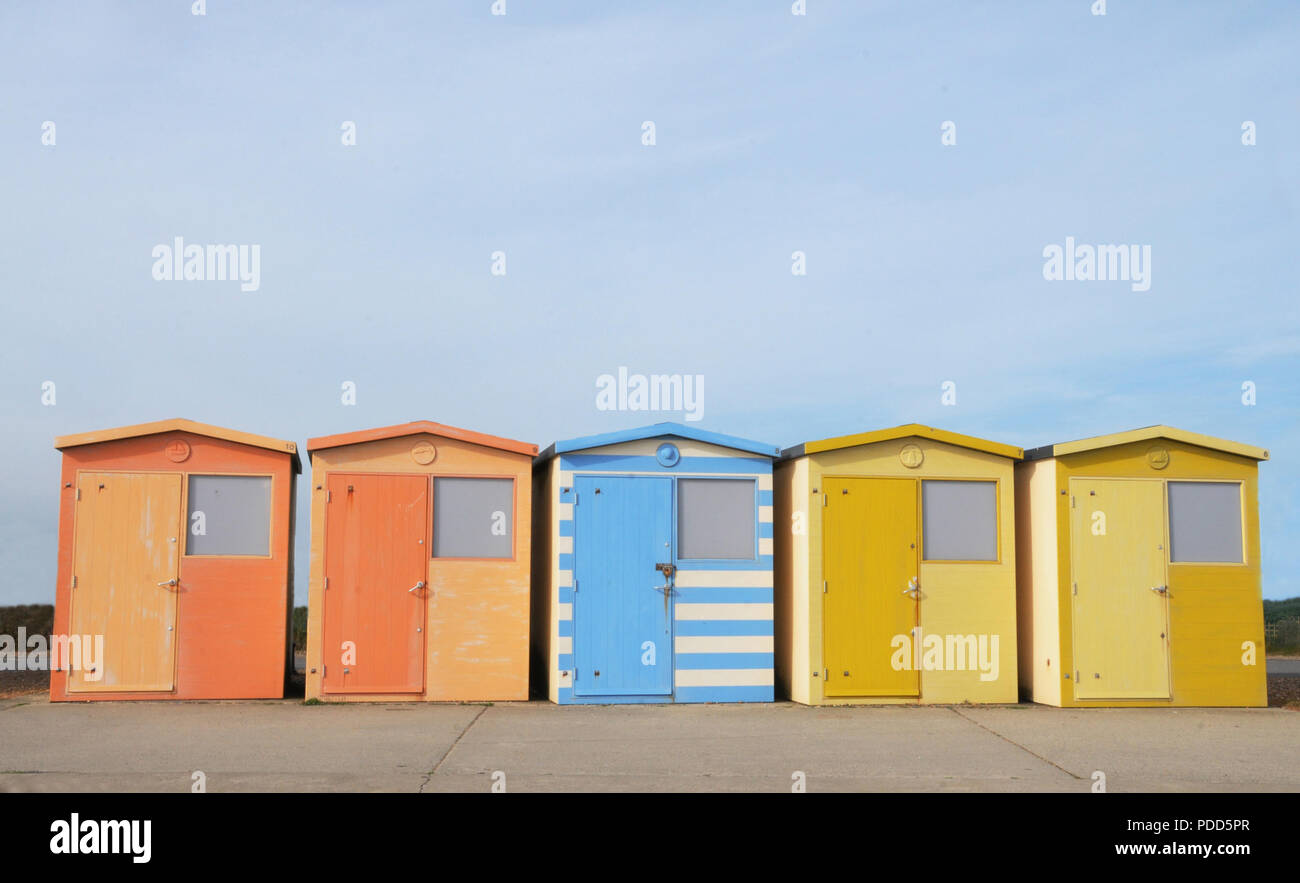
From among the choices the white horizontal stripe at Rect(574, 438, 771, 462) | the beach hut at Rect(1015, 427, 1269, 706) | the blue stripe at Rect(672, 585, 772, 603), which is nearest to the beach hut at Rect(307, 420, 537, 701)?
the white horizontal stripe at Rect(574, 438, 771, 462)

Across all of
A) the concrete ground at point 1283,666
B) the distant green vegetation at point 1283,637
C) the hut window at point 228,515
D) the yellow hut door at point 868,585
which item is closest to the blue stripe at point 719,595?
the yellow hut door at point 868,585

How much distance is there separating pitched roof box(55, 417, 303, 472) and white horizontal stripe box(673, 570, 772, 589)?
4489 millimetres

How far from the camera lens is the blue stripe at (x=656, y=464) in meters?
13.3

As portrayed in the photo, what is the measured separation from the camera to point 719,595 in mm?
13367

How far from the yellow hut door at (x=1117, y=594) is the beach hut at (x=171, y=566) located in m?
8.67

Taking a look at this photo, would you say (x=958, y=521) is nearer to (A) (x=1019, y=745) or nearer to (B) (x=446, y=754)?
(A) (x=1019, y=745)

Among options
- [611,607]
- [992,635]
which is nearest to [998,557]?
[992,635]

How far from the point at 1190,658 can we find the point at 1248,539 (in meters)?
1.56

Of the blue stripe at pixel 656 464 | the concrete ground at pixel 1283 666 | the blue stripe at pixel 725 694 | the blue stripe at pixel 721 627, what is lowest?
the concrete ground at pixel 1283 666

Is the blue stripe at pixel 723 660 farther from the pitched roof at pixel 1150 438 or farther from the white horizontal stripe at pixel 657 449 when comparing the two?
the pitched roof at pixel 1150 438

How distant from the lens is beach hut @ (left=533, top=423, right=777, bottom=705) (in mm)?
13125

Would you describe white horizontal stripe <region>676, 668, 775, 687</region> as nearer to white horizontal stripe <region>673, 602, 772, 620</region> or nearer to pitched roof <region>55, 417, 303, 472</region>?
white horizontal stripe <region>673, 602, 772, 620</region>
